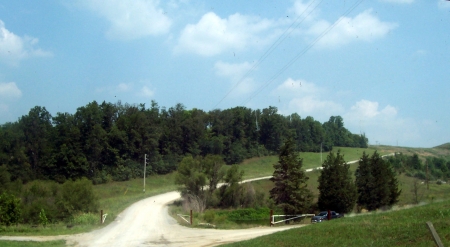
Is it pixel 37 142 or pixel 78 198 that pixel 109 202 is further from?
pixel 37 142

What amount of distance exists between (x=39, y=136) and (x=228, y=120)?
1522 inches

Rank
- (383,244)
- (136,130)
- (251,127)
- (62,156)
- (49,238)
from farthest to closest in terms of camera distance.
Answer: (251,127), (136,130), (62,156), (49,238), (383,244)

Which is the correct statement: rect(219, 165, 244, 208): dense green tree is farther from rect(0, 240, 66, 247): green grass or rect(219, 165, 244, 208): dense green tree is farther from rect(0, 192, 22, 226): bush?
rect(0, 240, 66, 247): green grass

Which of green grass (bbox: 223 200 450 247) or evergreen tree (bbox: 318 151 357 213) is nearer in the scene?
green grass (bbox: 223 200 450 247)

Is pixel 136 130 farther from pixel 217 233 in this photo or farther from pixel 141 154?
pixel 217 233

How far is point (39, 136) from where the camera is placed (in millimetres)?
83188

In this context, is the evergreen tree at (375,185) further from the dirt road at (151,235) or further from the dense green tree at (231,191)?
the dirt road at (151,235)

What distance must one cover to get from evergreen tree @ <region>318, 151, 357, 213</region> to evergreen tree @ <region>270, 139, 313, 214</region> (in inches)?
94.2

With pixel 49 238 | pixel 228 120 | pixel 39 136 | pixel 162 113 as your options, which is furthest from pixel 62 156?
pixel 49 238

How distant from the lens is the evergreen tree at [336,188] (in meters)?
45.5

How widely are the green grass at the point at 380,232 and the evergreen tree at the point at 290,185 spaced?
1128 inches

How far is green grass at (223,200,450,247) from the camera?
11.6m

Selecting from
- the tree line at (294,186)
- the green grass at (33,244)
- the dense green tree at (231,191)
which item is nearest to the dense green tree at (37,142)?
the tree line at (294,186)

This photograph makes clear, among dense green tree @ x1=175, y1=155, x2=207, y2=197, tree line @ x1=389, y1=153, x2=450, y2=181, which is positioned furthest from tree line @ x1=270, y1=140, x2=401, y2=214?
dense green tree @ x1=175, y1=155, x2=207, y2=197
